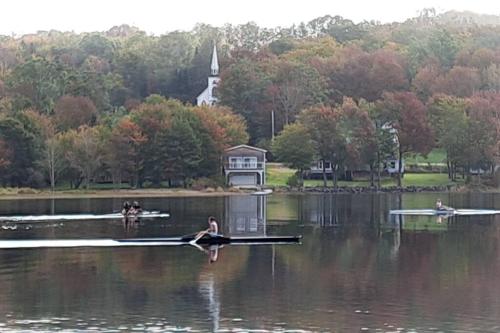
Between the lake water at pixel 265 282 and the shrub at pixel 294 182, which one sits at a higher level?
the shrub at pixel 294 182

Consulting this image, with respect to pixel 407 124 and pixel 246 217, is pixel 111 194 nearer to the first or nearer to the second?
pixel 407 124

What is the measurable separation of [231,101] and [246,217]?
7107cm

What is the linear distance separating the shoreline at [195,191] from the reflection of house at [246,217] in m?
17.0

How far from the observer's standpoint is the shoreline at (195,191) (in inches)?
4026

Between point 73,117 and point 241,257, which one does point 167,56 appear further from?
point 241,257

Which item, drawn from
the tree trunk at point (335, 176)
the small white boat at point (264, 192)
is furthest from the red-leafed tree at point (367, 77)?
the small white boat at point (264, 192)

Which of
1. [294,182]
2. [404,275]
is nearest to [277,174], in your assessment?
[294,182]

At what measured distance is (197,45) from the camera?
174250 millimetres

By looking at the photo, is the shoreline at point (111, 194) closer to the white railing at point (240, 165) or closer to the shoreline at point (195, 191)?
the shoreline at point (195, 191)

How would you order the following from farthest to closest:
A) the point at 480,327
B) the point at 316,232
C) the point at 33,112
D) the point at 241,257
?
the point at 33,112, the point at 316,232, the point at 241,257, the point at 480,327

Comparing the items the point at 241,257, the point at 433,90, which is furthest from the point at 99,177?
the point at 241,257

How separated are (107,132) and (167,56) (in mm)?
52856

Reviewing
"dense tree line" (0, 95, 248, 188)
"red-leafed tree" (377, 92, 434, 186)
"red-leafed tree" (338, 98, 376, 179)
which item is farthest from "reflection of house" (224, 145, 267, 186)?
"red-leafed tree" (377, 92, 434, 186)

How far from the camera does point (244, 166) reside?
11525cm
